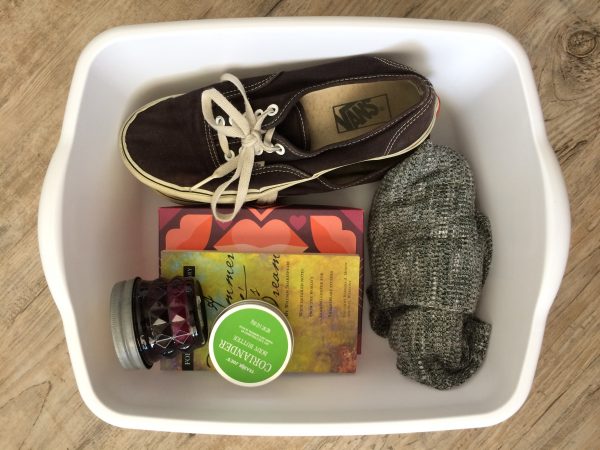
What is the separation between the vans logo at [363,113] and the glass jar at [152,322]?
330 mm

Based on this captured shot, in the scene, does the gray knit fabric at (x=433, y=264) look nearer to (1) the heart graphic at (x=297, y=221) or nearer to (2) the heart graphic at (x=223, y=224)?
(1) the heart graphic at (x=297, y=221)

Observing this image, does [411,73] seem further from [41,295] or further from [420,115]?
[41,295]

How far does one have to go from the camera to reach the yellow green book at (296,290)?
763mm

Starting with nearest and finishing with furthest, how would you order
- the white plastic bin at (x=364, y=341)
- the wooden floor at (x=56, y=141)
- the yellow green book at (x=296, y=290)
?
the white plastic bin at (x=364, y=341) → the yellow green book at (x=296, y=290) → the wooden floor at (x=56, y=141)

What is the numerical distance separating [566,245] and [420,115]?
24 centimetres

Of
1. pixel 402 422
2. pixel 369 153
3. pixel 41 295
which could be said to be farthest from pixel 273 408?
pixel 41 295

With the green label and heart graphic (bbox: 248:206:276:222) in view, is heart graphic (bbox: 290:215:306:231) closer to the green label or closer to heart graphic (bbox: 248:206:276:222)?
heart graphic (bbox: 248:206:276:222)

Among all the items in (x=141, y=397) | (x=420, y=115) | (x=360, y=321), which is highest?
(x=420, y=115)

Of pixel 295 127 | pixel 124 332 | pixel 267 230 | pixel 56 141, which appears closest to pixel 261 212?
pixel 267 230

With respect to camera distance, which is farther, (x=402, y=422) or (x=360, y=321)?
(x=360, y=321)

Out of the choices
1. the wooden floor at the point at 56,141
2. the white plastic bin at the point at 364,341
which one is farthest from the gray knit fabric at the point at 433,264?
the wooden floor at the point at 56,141

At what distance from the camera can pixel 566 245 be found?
0.66m

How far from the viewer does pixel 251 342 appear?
71cm

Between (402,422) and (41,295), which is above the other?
(41,295)
